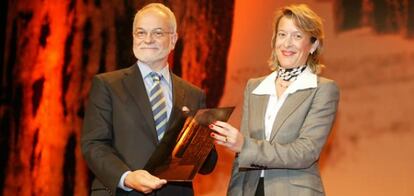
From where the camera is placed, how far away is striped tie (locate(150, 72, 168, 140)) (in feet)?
7.16

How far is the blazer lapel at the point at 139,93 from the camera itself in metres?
2.16

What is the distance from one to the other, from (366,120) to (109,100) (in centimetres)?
166

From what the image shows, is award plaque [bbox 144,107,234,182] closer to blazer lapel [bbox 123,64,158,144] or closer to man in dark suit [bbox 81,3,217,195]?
man in dark suit [bbox 81,3,217,195]

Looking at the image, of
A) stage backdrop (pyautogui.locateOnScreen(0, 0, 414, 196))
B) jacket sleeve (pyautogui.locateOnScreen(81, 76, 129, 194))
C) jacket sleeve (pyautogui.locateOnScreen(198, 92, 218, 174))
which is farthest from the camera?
stage backdrop (pyautogui.locateOnScreen(0, 0, 414, 196))

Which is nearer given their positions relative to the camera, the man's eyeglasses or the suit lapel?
the suit lapel

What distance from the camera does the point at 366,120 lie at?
132 inches

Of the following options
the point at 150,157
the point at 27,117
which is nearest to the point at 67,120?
the point at 27,117

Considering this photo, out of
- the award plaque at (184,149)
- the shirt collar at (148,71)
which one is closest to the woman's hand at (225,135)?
the award plaque at (184,149)

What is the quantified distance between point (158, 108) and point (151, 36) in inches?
10.2

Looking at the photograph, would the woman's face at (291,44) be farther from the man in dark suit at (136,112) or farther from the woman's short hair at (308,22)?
the man in dark suit at (136,112)

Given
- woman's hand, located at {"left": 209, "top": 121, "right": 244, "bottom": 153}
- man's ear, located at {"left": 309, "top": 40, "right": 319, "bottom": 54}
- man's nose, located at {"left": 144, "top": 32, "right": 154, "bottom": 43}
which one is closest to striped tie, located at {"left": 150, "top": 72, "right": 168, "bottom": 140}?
man's nose, located at {"left": 144, "top": 32, "right": 154, "bottom": 43}

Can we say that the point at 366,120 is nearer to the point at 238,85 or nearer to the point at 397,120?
the point at 397,120

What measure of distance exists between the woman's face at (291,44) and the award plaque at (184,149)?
0.37 m

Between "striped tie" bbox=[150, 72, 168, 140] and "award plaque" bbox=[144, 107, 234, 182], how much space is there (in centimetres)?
16
